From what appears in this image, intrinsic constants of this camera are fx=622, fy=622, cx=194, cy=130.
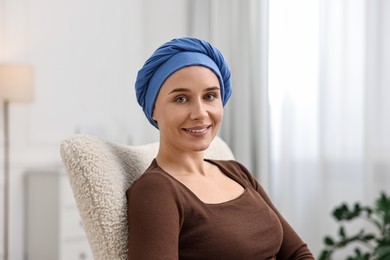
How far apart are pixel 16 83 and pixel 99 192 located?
2.66 meters

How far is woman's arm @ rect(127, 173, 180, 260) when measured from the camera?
1.20 meters

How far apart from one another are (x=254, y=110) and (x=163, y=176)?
2800 millimetres

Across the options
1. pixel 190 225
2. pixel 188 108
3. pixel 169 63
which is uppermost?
pixel 169 63

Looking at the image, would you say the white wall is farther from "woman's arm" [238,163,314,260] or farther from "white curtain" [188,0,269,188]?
"woman's arm" [238,163,314,260]

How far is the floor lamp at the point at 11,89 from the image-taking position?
374 cm

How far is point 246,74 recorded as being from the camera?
4090 millimetres

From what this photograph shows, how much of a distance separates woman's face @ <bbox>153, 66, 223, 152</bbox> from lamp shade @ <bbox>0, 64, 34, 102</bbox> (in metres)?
2.53

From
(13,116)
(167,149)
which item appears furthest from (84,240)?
(167,149)

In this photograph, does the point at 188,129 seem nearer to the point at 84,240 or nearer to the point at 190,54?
the point at 190,54

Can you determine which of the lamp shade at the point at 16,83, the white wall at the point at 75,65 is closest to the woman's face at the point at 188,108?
the lamp shade at the point at 16,83

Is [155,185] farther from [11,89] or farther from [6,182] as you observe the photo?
[6,182]

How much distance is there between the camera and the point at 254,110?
13.4 ft

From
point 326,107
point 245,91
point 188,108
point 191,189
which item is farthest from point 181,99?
Result: point 245,91

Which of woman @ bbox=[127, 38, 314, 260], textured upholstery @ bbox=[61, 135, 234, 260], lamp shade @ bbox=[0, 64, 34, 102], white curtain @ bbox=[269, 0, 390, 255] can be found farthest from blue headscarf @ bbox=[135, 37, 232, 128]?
lamp shade @ bbox=[0, 64, 34, 102]
